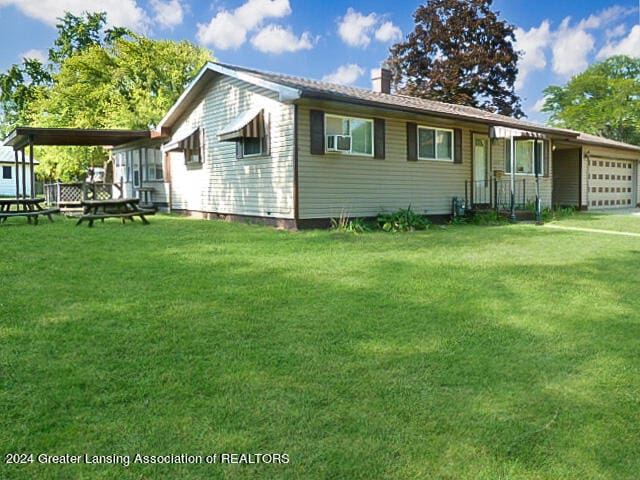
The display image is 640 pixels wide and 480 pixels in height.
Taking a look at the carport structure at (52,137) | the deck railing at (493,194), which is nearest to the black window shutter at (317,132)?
the deck railing at (493,194)

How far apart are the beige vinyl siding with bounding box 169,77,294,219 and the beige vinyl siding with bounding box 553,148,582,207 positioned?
12.8 meters

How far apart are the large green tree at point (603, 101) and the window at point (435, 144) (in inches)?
942

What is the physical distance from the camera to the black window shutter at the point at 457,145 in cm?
1333

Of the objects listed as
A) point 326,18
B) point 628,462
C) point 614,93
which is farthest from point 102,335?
point 614,93

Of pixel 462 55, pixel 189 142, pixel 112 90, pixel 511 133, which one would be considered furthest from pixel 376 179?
pixel 462 55

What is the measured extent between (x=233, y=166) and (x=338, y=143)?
10.5 feet

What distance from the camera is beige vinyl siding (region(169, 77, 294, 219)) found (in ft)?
35.4

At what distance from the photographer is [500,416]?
2484 mm

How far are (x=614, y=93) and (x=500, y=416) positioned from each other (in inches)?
Answer: 1459

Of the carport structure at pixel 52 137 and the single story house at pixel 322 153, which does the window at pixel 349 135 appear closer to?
the single story house at pixel 322 153

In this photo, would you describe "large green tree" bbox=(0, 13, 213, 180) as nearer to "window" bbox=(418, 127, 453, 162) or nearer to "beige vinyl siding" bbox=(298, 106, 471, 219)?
"window" bbox=(418, 127, 453, 162)

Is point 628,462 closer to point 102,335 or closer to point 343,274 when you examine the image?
point 102,335

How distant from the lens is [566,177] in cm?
1894

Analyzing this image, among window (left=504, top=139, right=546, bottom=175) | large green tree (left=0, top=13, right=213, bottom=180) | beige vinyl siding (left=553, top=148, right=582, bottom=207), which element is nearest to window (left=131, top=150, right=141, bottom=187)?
large green tree (left=0, top=13, right=213, bottom=180)
